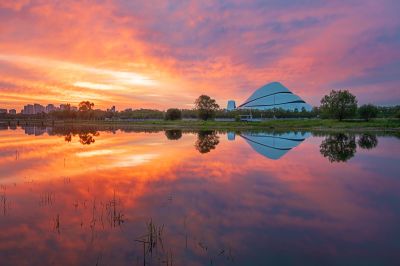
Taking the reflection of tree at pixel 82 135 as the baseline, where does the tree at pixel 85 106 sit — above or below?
above

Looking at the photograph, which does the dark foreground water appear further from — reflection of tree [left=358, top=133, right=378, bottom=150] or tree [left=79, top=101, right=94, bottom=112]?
tree [left=79, top=101, right=94, bottom=112]

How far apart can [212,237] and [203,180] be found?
331 inches

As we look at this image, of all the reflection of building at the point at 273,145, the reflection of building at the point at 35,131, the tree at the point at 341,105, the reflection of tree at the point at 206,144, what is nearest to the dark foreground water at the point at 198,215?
the reflection of building at the point at 273,145

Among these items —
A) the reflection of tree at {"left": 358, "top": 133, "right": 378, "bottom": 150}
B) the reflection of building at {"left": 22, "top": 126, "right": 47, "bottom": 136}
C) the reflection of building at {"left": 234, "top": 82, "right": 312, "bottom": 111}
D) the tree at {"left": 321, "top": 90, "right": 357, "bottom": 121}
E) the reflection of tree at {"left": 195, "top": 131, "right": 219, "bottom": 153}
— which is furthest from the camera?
the reflection of building at {"left": 234, "top": 82, "right": 312, "bottom": 111}

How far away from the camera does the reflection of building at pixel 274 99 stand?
6457 inches

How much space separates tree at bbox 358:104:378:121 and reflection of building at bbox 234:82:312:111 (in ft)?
246

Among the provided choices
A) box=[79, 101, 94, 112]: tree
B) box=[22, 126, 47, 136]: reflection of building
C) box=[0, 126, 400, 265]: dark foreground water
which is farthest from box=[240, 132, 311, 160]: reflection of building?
box=[79, 101, 94, 112]: tree

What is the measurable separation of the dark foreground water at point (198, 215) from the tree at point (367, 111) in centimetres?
7317

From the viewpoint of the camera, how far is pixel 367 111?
85812 mm

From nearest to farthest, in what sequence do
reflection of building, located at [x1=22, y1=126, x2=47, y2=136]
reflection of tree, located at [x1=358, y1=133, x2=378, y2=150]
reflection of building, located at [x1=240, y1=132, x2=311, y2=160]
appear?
reflection of building, located at [x1=240, y1=132, x2=311, y2=160], reflection of tree, located at [x1=358, y1=133, x2=378, y2=150], reflection of building, located at [x1=22, y1=126, x2=47, y2=136]

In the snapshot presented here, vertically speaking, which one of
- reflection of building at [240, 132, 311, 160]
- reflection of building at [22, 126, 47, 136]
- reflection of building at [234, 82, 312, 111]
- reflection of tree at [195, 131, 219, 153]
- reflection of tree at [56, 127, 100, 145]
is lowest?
reflection of building at [240, 132, 311, 160]

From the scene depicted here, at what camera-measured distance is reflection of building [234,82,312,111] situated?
164 metres

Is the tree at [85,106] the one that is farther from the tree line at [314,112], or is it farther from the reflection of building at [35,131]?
the reflection of building at [35,131]

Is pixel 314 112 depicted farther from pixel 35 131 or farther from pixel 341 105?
pixel 35 131
